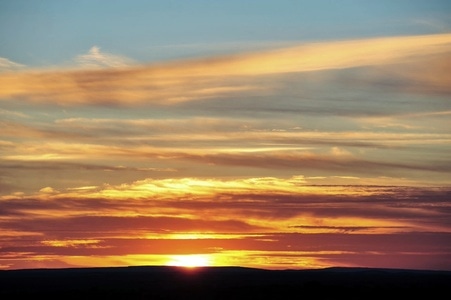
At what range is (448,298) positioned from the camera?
61750 millimetres

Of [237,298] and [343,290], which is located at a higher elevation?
[343,290]

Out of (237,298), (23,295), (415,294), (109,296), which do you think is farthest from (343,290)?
(23,295)

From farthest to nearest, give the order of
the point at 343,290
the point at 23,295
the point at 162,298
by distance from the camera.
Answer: the point at 343,290 → the point at 23,295 → the point at 162,298

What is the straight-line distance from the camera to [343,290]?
2717 inches

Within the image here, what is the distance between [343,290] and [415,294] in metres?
5.45

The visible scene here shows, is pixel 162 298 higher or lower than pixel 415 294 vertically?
lower

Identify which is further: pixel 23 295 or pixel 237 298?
pixel 23 295

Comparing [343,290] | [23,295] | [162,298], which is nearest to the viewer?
[162,298]

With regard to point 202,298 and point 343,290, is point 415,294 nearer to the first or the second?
point 343,290

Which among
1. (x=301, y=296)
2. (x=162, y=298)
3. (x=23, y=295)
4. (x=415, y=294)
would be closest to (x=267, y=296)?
(x=301, y=296)

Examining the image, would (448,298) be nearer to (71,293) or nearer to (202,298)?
(202,298)

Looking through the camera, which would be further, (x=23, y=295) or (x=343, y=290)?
(x=343, y=290)

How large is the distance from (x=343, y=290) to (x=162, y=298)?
51.0 ft

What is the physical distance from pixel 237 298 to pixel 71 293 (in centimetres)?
1205
